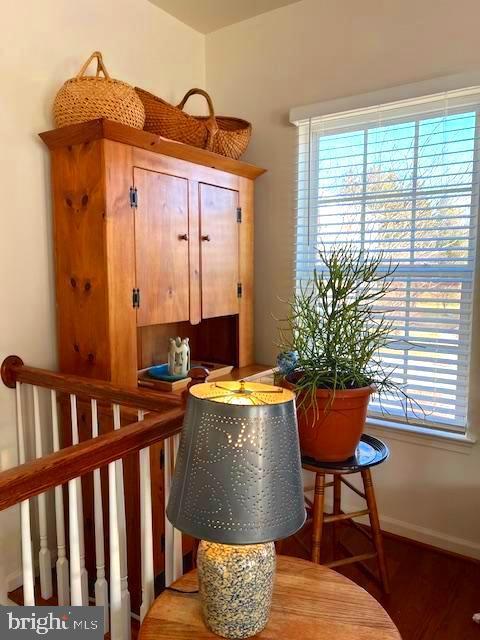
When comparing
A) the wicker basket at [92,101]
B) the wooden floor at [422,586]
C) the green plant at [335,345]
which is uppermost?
the wicker basket at [92,101]

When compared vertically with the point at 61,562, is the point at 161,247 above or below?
above

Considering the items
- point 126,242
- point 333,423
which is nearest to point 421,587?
point 333,423

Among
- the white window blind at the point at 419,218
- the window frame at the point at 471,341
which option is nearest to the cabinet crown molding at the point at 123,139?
the window frame at the point at 471,341

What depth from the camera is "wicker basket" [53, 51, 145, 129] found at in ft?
6.04

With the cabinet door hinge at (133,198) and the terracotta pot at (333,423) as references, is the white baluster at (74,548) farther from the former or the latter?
the cabinet door hinge at (133,198)

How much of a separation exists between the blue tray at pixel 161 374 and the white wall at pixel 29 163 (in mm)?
451

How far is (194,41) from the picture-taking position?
2.75 metres

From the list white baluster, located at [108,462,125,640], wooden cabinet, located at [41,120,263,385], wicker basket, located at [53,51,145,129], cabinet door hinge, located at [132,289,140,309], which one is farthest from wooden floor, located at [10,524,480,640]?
wicker basket, located at [53,51,145,129]

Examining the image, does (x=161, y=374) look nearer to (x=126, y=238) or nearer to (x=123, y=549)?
(x=126, y=238)

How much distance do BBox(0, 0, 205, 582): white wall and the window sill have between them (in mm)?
1595

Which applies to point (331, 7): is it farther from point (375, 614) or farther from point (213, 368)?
point (375, 614)

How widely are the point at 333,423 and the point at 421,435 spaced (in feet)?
3.17

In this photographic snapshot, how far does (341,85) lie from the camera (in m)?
2.37

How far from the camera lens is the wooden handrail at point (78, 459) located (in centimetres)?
96
